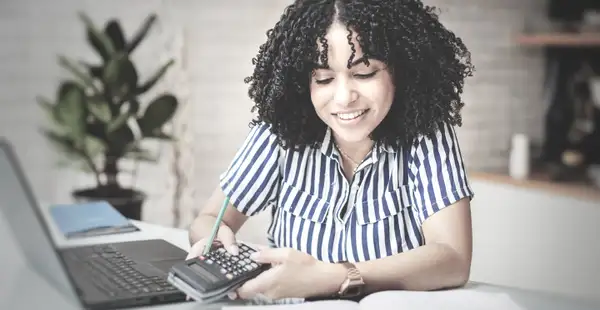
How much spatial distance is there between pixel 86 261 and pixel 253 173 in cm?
19

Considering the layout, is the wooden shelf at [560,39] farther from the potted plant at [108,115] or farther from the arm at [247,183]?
the potted plant at [108,115]

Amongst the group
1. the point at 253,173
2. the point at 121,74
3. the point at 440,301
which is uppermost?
the point at 121,74

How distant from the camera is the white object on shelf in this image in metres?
0.69

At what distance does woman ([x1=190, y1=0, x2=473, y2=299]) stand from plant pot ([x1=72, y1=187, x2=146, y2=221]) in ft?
0.44

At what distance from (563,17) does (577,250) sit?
268mm

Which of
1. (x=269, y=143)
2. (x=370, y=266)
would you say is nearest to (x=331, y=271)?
(x=370, y=266)

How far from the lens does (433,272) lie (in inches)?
23.8

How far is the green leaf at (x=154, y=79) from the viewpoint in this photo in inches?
31.2

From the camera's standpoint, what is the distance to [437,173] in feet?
2.09

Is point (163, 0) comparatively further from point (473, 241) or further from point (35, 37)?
point (473, 241)

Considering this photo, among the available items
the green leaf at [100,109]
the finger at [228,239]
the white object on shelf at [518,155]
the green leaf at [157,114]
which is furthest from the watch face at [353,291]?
the green leaf at [100,109]

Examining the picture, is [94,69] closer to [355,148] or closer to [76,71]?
[76,71]

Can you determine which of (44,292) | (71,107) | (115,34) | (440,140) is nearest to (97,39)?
(115,34)

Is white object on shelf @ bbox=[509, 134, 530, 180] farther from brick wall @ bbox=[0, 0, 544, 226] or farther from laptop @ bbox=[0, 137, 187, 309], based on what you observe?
laptop @ bbox=[0, 137, 187, 309]
